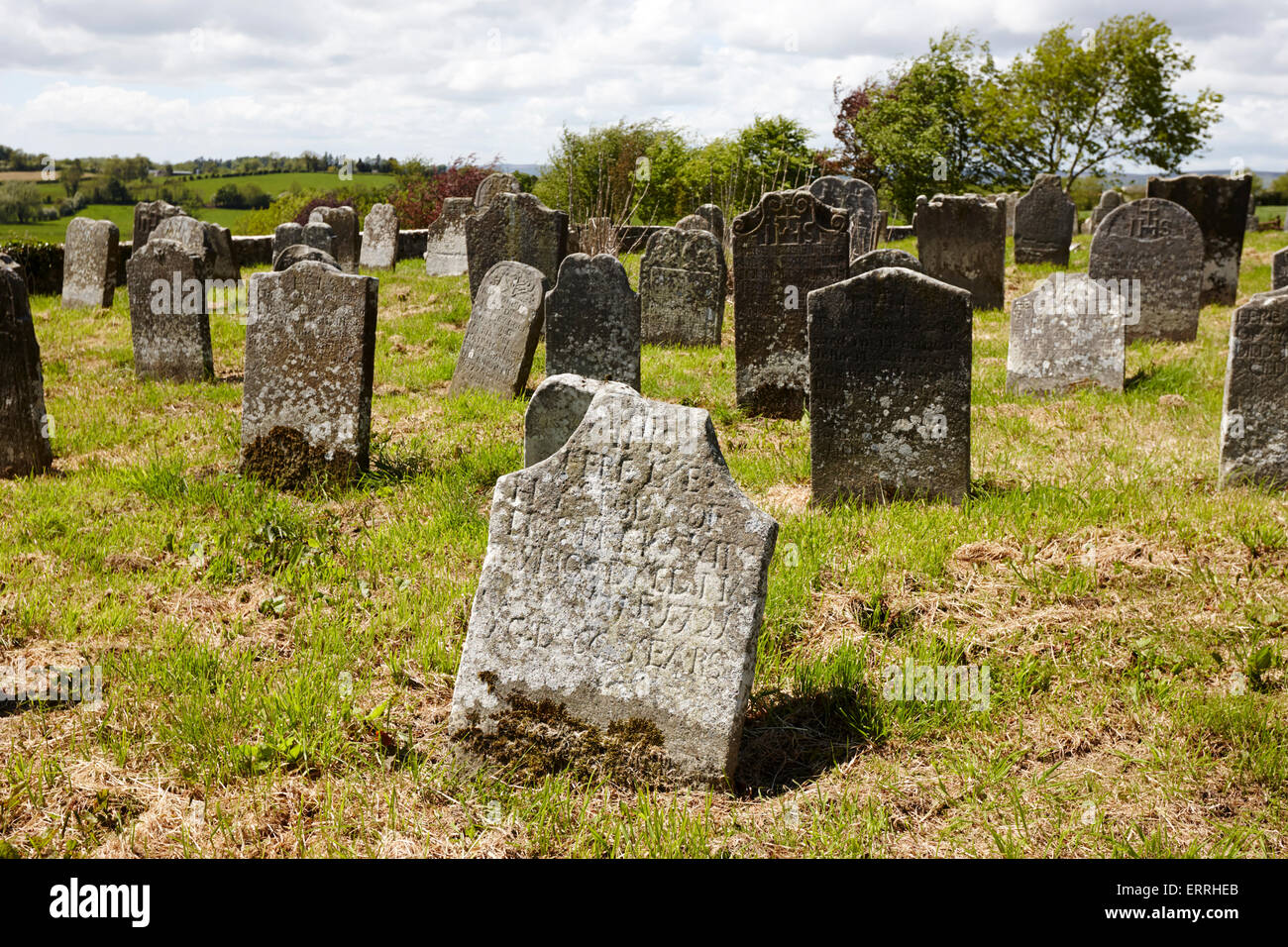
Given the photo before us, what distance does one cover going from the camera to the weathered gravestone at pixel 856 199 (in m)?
18.0

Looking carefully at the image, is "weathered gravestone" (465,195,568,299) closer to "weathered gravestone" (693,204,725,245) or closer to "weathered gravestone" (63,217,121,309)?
"weathered gravestone" (693,204,725,245)

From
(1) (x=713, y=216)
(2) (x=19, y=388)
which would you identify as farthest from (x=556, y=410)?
(1) (x=713, y=216)

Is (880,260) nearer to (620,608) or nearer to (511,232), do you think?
(620,608)

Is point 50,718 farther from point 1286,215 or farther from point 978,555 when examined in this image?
point 1286,215

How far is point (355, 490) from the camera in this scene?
6.46 meters

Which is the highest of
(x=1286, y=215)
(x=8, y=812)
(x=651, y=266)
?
(x=1286, y=215)

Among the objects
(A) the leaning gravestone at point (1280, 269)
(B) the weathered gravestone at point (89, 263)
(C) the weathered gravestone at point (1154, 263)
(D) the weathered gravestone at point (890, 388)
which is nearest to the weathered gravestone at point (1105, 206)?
(C) the weathered gravestone at point (1154, 263)

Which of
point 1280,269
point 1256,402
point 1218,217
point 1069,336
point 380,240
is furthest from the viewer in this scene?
point 380,240

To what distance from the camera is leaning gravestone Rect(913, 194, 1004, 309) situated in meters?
14.1

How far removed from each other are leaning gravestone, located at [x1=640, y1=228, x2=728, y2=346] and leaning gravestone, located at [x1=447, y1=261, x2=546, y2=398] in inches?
126

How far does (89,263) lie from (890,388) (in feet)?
42.6

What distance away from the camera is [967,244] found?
14.3 meters
